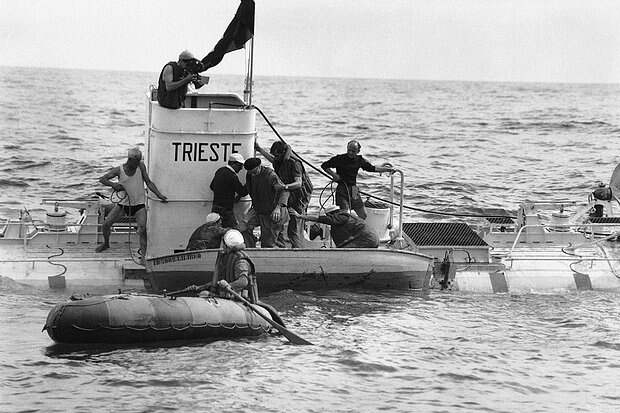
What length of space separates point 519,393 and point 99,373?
17.0 feet

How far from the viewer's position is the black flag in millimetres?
17344

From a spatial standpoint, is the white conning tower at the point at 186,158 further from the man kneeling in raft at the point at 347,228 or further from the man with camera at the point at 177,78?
the man kneeling in raft at the point at 347,228

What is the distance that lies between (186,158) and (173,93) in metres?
1.04

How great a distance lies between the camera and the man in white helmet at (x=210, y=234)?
16.3 metres

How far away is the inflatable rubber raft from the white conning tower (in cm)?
303

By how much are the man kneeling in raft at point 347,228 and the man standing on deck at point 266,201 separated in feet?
1.61

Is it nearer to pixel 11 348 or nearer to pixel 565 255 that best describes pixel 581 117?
pixel 565 255

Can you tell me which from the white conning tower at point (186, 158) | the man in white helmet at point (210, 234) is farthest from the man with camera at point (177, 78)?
the man in white helmet at point (210, 234)

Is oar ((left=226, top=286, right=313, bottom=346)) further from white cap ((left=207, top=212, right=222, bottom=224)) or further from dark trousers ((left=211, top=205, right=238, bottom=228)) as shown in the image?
dark trousers ((left=211, top=205, right=238, bottom=228))

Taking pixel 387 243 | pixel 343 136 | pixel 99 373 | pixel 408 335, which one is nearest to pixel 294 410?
pixel 99 373

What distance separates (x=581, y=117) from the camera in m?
77.0

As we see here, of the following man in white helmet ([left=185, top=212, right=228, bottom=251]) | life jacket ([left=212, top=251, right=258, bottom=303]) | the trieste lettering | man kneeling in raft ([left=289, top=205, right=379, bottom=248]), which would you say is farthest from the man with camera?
life jacket ([left=212, top=251, right=258, bottom=303])

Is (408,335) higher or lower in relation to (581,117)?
lower

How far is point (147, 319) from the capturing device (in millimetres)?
13758
